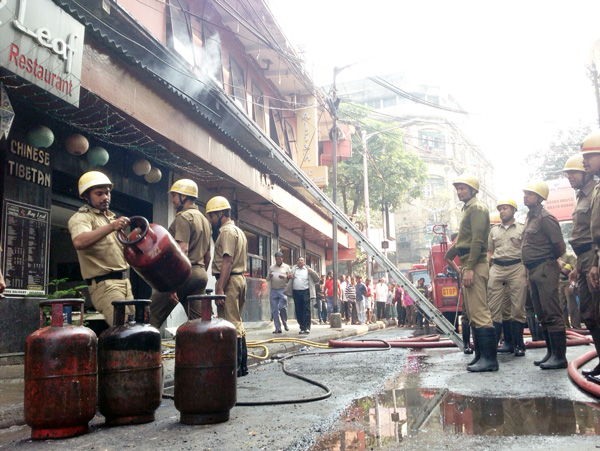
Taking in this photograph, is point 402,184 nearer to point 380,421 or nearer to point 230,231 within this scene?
point 230,231

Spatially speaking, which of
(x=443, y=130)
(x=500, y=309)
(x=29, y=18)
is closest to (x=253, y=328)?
(x=500, y=309)

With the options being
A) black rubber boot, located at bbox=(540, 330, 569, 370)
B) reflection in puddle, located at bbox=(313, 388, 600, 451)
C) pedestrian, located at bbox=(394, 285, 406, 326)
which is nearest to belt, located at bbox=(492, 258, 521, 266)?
black rubber boot, located at bbox=(540, 330, 569, 370)

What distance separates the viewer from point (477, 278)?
5.80m

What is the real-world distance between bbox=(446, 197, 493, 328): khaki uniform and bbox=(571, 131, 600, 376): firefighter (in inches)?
40.8

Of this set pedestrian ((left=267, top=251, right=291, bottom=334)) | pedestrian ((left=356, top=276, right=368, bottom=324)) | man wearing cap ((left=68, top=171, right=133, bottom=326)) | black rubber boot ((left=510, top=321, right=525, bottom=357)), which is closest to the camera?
man wearing cap ((left=68, top=171, right=133, bottom=326))

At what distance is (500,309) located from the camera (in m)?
6.66

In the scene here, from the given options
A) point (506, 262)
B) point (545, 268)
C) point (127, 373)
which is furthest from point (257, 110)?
point (127, 373)

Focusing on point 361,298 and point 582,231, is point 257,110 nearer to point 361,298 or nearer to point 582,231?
point 361,298

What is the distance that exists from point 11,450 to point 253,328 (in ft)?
40.3

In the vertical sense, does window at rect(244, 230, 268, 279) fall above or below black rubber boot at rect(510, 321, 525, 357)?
above

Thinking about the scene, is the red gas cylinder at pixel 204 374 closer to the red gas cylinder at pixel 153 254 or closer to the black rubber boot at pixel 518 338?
the red gas cylinder at pixel 153 254

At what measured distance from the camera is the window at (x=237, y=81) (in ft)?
47.2

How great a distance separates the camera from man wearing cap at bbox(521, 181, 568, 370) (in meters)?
5.51

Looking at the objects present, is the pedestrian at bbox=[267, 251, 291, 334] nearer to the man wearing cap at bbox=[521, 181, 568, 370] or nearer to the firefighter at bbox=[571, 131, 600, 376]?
the man wearing cap at bbox=[521, 181, 568, 370]
